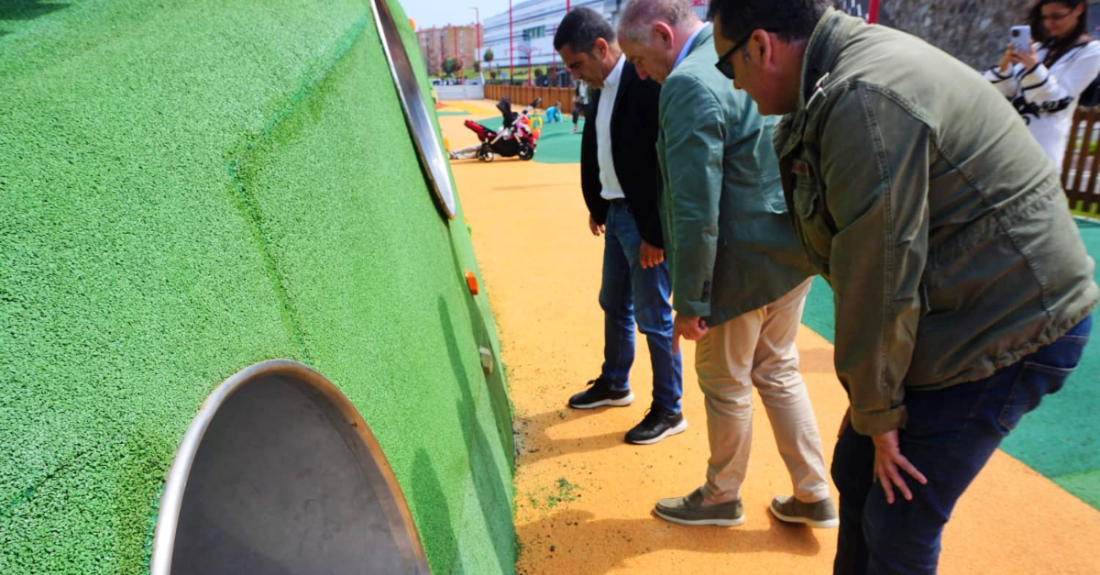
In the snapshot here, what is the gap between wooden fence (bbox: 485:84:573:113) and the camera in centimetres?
2794

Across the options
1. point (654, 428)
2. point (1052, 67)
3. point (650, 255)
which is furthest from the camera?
point (1052, 67)

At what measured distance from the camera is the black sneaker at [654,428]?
354cm

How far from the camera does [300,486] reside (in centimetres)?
130

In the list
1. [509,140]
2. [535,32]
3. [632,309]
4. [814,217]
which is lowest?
[535,32]

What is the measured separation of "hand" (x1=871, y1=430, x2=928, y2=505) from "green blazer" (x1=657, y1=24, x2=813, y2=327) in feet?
2.82

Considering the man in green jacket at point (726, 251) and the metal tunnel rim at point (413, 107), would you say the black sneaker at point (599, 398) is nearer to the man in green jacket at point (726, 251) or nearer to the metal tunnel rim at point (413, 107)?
the man in green jacket at point (726, 251)

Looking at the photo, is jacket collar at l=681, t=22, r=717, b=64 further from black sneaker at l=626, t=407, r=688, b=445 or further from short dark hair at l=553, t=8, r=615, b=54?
black sneaker at l=626, t=407, r=688, b=445

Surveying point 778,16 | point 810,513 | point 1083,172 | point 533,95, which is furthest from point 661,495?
point 533,95

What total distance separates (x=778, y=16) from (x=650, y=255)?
5.25ft

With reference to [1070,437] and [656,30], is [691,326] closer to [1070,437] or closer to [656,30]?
[656,30]

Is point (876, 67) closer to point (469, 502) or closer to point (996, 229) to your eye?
point (996, 229)

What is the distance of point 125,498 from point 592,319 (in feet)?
15.1

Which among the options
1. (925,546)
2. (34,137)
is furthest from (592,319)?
(34,137)

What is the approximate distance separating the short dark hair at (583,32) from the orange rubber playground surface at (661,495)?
6.75 ft
